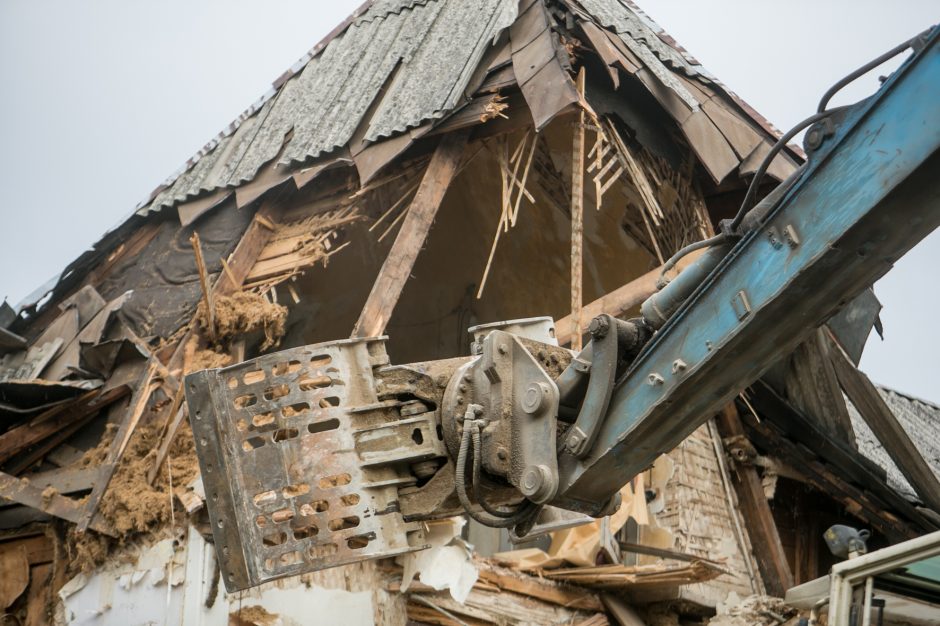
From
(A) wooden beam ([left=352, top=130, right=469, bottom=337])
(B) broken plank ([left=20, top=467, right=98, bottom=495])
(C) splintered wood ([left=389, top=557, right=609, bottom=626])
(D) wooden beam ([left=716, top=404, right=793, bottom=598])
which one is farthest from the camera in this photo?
(D) wooden beam ([left=716, top=404, right=793, bottom=598])

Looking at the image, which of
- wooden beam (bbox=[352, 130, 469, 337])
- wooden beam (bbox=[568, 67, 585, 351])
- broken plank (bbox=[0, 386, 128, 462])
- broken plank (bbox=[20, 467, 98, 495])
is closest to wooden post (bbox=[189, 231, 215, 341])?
broken plank (bbox=[0, 386, 128, 462])

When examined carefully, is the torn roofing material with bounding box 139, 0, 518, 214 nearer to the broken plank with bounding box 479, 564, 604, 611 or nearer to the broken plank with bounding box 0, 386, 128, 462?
the broken plank with bounding box 0, 386, 128, 462

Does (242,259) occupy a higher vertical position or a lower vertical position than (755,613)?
higher

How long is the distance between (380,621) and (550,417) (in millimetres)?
3669

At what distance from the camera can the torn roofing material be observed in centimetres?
959

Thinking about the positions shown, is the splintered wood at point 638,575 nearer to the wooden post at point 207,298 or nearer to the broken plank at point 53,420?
the wooden post at point 207,298

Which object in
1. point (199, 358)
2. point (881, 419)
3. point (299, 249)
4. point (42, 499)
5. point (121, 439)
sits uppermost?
point (299, 249)

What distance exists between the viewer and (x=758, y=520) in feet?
34.4

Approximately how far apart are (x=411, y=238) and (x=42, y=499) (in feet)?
11.3

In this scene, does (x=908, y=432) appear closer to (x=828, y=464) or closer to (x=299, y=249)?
(x=828, y=464)

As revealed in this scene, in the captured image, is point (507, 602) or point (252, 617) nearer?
point (252, 617)

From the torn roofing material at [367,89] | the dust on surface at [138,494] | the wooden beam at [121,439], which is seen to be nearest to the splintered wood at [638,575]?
the dust on surface at [138,494]

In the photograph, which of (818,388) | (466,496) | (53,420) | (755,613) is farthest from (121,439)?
(818,388)

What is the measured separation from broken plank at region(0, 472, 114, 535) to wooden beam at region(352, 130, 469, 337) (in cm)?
241
